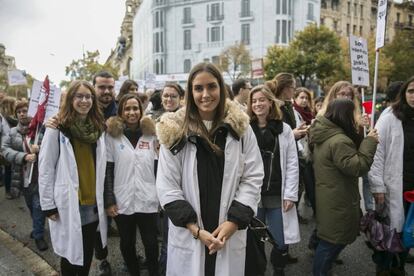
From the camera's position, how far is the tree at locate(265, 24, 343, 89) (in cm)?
3055

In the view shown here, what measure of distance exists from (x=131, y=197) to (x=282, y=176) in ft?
5.01

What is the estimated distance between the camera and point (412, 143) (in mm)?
3266

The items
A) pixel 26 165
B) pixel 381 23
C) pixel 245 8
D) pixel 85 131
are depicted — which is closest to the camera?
pixel 85 131

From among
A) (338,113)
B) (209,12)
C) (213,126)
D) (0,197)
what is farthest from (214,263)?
(209,12)

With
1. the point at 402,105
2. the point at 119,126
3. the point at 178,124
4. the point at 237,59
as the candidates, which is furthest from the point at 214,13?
the point at 178,124

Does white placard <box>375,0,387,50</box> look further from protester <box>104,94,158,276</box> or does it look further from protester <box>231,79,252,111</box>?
protester <box>104,94,158,276</box>

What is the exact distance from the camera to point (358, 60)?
4.40 m

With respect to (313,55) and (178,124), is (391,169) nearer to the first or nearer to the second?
(178,124)

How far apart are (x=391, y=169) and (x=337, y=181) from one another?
2.19ft

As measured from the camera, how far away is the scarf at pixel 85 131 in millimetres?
2973

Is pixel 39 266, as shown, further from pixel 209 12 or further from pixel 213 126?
pixel 209 12

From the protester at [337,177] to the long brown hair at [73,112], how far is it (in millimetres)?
2087

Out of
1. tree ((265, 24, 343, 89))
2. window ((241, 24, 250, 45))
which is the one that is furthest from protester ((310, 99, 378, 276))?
window ((241, 24, 250, 45))

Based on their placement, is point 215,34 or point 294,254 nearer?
point 294,254
